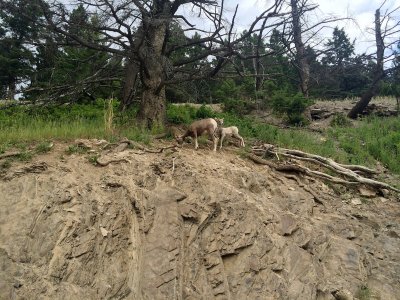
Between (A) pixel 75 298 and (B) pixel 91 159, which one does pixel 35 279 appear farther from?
(B) pixel 91 159

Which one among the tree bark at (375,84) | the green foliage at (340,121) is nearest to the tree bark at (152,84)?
the green foliage at (340,121)

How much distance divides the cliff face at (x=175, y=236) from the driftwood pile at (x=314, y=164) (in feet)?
2.72

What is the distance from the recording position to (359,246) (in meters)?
7.14

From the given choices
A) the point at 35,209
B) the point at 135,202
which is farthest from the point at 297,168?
the point at 35,209

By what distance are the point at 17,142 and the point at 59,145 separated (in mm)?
667

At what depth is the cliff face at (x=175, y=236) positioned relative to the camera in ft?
17.1

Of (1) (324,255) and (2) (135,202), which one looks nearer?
(2) (135,202)

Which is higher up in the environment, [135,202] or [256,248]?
[135,202]

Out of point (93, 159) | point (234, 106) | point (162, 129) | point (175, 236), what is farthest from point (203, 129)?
point (234, 106)

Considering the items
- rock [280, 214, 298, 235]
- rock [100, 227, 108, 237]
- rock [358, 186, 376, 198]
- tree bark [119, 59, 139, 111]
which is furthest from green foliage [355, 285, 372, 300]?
tree bark [119, 59, 139, 111]

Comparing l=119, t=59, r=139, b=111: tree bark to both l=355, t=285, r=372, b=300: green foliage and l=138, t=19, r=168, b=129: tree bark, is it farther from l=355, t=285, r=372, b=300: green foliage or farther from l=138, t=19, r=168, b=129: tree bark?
l=355, t=285, r=372, b=300: green foliage

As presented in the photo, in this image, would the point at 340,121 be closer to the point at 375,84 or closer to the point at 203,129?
the point at 375,84

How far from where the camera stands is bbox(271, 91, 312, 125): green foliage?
1395 centimetres

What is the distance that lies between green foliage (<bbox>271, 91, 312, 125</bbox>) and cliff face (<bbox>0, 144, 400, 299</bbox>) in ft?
22.0
